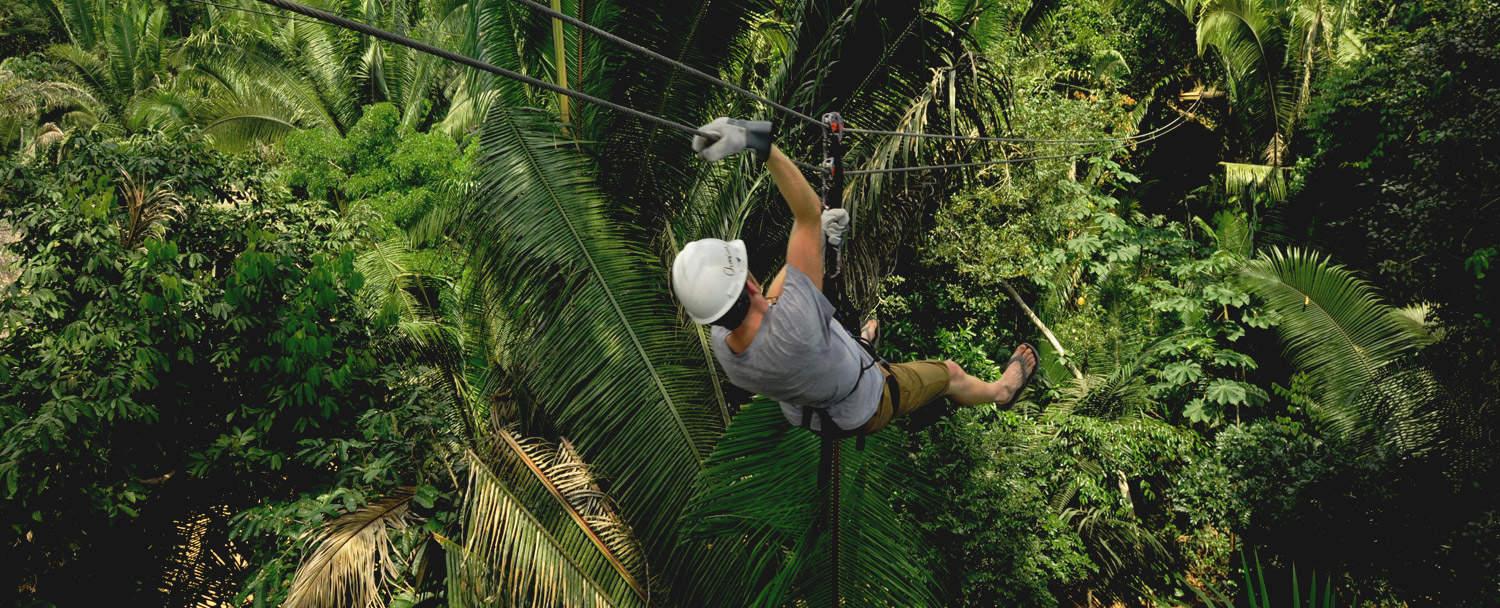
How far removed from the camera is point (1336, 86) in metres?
8.47

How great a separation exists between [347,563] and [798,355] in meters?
2.21

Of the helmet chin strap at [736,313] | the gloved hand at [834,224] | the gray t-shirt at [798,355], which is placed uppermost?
the gloved hand at [834,224]

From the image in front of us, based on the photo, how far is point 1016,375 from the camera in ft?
14.1

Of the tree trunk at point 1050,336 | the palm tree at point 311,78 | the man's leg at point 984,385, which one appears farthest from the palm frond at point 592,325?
the palm tree at point 311,78

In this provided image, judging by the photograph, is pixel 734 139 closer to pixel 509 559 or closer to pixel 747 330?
pixel 747 330

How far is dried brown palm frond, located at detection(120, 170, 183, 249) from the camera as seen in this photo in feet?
15.7

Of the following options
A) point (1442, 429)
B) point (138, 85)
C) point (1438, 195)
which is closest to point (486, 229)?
point (1438, 195)

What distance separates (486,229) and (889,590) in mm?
2655

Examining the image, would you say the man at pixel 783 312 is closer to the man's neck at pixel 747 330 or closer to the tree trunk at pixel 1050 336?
the man's neck at pixel 747 330

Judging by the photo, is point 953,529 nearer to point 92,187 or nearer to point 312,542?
point 312,542

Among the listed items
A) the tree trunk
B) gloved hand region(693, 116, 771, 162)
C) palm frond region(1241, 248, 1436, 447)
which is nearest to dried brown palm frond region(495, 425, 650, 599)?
gloved hand region(693, 116, 771, 162)

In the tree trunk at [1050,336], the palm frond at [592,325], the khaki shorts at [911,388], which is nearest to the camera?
the khaki shorts at [911,388]

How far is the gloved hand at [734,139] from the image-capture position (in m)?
2.60

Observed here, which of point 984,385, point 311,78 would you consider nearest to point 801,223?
point 984,385
